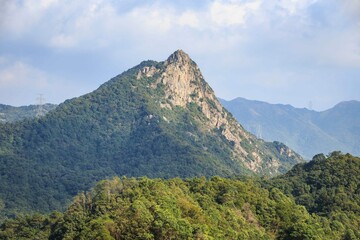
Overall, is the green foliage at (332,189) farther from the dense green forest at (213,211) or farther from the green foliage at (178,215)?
the green foliage at (178,215)

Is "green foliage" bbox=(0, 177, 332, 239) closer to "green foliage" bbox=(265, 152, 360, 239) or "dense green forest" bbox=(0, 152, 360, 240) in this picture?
"dense green forest" bbox=(0, 152, 360, 240)

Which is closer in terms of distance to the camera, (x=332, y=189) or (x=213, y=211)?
(x=213, y=211)

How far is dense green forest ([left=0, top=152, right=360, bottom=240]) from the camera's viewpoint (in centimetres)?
7294

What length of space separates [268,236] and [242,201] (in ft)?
46.5

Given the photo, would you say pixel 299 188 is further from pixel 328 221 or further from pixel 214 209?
pixel 214 209

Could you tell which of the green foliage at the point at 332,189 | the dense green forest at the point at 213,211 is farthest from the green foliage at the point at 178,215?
the green foliage at the point at 332,189

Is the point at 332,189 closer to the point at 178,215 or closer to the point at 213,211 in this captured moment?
the point at 213,211

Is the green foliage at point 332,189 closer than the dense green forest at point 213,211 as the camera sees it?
No

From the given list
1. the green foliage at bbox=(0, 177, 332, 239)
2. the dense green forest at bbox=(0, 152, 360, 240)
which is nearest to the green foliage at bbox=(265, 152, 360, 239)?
the dense green forest at bbox=(0, 152, 360, 240)

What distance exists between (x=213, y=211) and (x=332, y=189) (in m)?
43.8

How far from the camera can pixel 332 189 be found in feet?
404

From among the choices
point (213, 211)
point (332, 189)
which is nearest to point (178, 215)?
point (213, 211)

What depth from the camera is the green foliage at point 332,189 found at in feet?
354

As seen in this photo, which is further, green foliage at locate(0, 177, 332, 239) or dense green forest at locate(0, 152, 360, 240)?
dense green forest at locate(0, 152, 360, 240)
